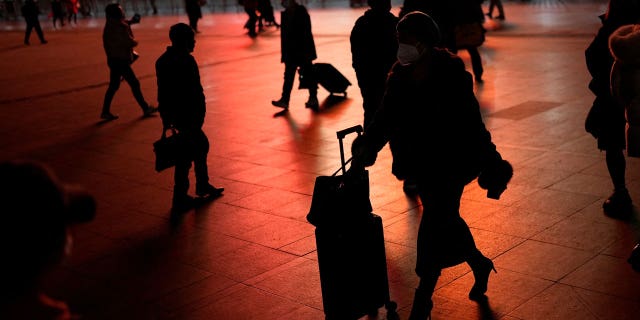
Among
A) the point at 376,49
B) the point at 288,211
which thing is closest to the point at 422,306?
the point at 288,211

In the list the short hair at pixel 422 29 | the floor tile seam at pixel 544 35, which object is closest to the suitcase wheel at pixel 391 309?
the short hair at pixel 422 29

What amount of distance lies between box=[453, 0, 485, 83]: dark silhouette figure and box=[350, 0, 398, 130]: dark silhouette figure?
6.06 m

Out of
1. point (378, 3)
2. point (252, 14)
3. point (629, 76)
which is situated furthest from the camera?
point (252, 14)

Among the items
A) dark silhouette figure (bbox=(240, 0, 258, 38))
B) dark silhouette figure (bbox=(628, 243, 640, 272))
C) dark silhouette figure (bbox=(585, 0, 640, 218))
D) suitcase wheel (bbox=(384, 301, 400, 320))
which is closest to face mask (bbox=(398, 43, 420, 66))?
suitcase wheel (bbox=(384, 301, 400, 320))

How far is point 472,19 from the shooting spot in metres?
14.6

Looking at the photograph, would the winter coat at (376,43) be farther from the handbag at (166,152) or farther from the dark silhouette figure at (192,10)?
the dark silhouette figure at (192,10)

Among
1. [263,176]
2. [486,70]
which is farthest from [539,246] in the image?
[486,70]

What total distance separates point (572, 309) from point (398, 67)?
180cm

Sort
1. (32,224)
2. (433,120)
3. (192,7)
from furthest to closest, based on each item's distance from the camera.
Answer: (192,7)
(433,120)
(32,224)

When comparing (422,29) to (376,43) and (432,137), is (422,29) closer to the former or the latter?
(432,137)

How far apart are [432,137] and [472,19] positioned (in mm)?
10041

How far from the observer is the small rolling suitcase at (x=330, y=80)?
13.6 m

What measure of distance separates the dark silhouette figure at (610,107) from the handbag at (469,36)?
725 centimetres

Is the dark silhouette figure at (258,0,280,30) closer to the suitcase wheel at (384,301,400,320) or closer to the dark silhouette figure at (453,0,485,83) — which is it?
the dark silhouette figure at (453,0,485,83)
